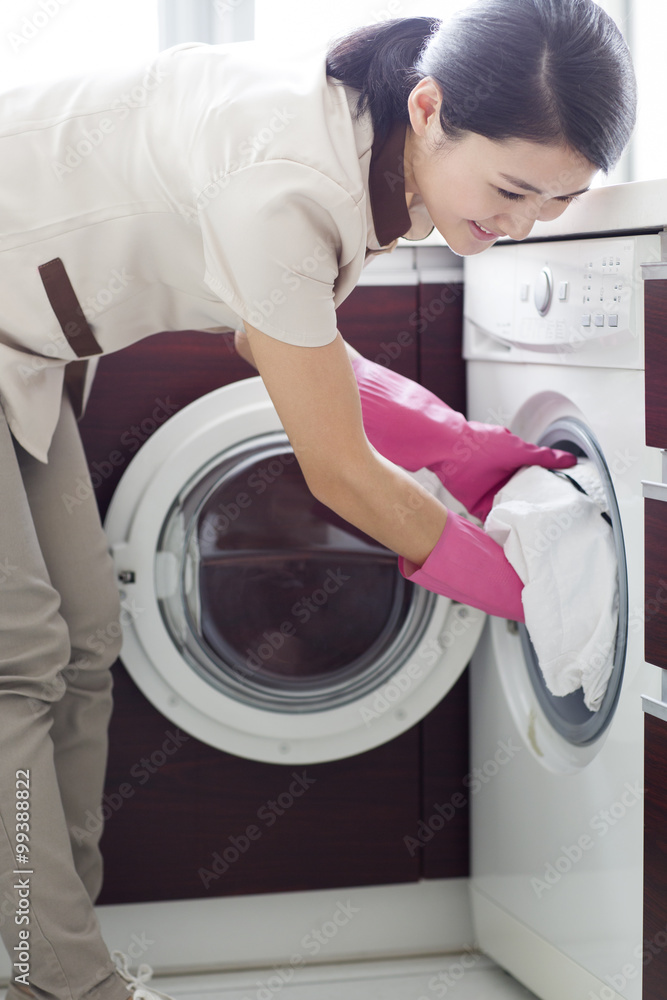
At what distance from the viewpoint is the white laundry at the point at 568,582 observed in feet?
2.93

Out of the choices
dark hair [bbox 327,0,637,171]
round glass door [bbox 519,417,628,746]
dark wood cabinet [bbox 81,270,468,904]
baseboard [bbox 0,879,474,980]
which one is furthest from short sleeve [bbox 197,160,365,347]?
baseboard [bbox 0,879,474,980]

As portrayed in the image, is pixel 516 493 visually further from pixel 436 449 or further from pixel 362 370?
pixel 362 370

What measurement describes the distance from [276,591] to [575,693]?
375 mm

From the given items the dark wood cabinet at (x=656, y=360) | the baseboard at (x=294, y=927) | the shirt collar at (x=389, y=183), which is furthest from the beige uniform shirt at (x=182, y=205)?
the baseboard at (x=294, y=927)

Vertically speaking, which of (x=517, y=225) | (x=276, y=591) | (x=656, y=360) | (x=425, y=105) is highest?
(x=425, y=105)

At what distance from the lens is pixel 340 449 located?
782 mm

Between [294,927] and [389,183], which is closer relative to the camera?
[389,183]

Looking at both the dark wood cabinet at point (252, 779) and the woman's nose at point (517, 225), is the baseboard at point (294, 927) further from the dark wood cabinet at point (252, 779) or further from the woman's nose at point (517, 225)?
the woman's nose at point (517, 225)

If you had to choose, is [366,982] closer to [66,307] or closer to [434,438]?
[434,438]

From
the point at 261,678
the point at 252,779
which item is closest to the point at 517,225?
the point at 261,678

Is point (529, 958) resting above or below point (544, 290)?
below

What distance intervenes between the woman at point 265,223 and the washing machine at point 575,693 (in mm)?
101

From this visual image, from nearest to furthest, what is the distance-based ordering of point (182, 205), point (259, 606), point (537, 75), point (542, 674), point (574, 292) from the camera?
point (537, 75)
point (182, 205)
point (574, 292)
point (542, 674)
point (259, 606)

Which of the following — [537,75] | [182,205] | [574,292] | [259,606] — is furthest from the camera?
[259,606]
